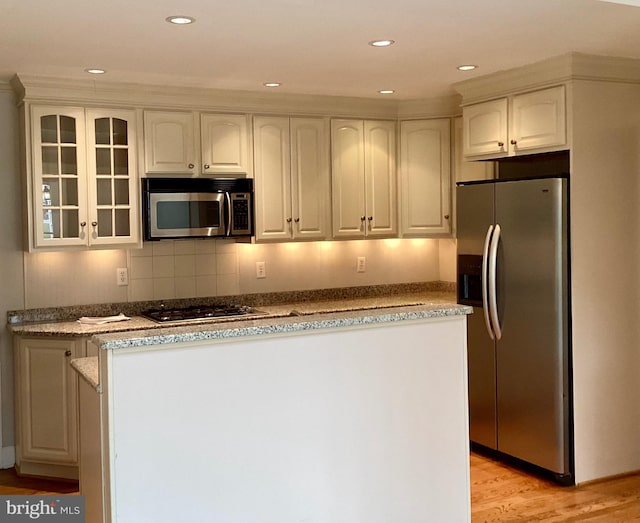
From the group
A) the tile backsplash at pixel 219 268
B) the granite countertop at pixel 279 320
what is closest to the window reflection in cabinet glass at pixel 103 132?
the tile backsplash at pixel 219 268

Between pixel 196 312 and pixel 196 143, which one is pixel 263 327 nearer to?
pixel 196 312

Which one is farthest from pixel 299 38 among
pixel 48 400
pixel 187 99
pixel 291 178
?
pixel 48 400

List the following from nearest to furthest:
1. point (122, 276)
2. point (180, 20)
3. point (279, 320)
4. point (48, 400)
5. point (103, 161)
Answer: point (279, 320)
point (180, 20)
point (48, 400)
point (103, 161)
point (122, 276)

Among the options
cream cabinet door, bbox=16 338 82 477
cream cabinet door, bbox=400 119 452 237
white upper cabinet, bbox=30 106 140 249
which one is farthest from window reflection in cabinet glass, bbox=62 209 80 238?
cream cabinet door, bbox=400 119 452 237

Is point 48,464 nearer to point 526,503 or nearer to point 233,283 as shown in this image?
point 233,283

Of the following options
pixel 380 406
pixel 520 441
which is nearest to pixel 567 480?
pixel 520 441

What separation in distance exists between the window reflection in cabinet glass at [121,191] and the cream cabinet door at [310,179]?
1.12m

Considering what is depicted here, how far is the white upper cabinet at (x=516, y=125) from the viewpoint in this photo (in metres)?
4.20

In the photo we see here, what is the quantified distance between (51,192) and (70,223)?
21 centimetres

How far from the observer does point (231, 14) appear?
10.3ft

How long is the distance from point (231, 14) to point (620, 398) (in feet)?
10.1

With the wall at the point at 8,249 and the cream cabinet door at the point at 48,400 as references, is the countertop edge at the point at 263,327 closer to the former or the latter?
the cream cabinet door at the point at 48,400

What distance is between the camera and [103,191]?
15.1 feet

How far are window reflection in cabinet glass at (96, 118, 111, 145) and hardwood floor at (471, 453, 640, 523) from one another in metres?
2.99
